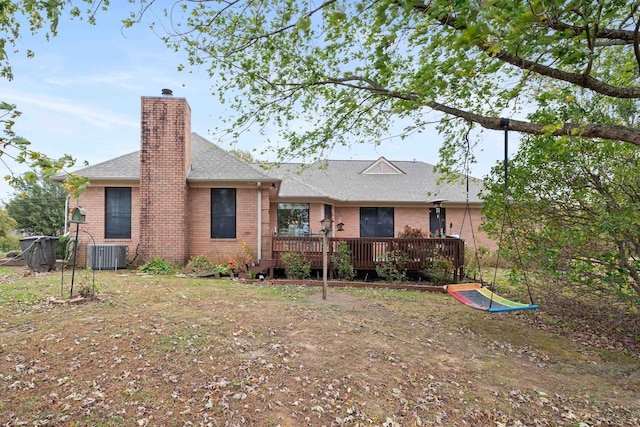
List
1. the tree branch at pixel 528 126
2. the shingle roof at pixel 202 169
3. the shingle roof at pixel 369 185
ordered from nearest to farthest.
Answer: the tree branch at pixel 528 126, the shingle roof at pixel 202 169, the shingle roof at pixel 369 185

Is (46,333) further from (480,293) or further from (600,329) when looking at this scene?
(600,329)

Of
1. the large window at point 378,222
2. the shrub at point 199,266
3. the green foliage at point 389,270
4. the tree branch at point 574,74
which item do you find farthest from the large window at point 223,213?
the tree branch at point 574,74

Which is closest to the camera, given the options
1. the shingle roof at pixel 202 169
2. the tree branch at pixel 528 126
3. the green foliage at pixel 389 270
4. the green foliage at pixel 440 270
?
the tree branch at pixel 528 126

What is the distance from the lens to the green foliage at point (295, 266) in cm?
1050

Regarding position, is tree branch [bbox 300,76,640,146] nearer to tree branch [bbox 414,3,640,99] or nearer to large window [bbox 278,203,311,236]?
tree branch [bbox 414,3,640,99]

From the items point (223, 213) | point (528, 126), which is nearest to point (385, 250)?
point (223, 213)

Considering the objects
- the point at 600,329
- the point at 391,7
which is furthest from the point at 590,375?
the point at 391,7

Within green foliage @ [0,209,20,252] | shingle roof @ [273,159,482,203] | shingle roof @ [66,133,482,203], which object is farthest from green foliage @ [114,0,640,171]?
green foliage @ [0,209,20,252]

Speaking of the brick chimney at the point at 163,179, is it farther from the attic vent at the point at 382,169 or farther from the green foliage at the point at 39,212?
the green foliage at the point at 39,212

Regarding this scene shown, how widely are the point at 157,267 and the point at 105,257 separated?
1.86 meters

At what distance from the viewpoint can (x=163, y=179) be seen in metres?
11.4

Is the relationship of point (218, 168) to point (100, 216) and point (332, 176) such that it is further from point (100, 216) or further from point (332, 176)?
point (332, 176)

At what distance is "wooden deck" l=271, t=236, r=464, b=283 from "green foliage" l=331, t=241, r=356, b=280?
0.58ft

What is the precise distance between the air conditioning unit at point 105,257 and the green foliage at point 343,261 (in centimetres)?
688
